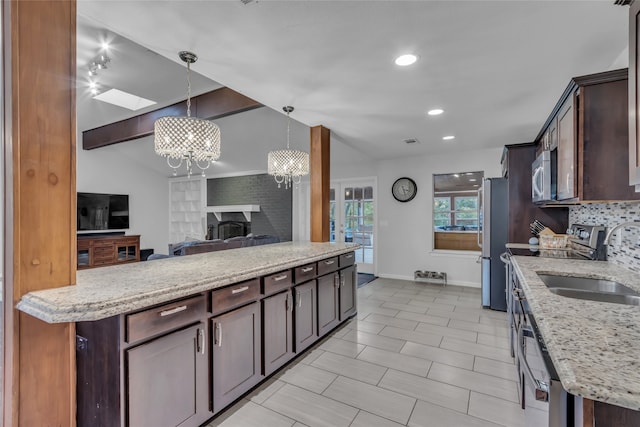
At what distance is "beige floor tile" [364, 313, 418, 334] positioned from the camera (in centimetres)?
335

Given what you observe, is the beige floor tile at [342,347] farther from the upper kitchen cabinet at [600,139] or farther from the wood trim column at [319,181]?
the upper kitchen cabinet at [600,139]

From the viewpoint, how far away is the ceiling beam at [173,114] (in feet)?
12.4

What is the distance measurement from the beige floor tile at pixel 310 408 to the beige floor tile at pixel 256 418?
4 cm

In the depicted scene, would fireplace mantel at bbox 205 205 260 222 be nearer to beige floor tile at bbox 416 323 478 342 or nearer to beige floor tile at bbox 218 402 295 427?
beige floor tile at bbox 416 323 478 342

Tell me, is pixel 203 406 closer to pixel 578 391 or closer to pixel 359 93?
pixel 578 391

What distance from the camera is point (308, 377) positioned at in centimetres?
232

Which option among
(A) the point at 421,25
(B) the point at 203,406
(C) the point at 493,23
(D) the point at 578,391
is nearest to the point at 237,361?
(B) the point at 203,406

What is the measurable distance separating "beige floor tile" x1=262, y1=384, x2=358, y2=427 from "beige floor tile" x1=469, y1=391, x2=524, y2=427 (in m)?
0.78

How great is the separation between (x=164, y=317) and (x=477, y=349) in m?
2.66

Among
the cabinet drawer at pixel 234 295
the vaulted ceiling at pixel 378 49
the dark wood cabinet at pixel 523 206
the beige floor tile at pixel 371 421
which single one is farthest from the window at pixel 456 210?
the cabinet drawer at pixel 234 295

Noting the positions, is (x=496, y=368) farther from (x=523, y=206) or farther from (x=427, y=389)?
(x=523, y=206)

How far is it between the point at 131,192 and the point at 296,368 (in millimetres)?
7108

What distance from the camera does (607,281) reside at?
5.98ft

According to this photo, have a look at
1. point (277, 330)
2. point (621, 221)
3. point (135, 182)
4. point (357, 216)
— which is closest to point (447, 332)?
point (621, 221)
